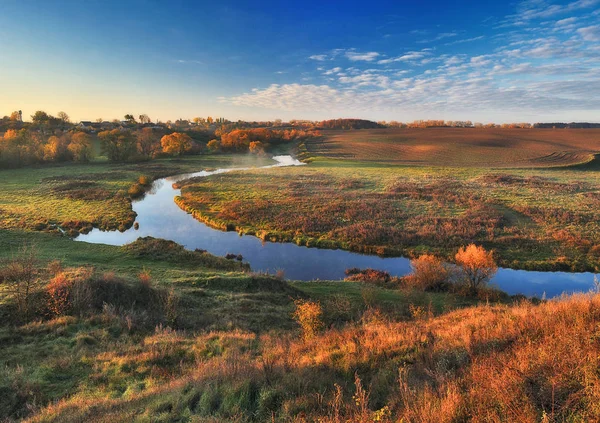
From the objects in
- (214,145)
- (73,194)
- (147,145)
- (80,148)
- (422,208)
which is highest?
(214,145)

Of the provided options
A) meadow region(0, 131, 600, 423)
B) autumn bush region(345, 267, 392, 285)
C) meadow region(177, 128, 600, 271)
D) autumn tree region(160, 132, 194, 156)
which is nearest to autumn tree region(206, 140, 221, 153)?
autumn tree region(160, 132, 194, 156)

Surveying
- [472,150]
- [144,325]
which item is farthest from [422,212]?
[472,150]

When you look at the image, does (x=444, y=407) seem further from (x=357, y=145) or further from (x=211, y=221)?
(x=357, y=145)

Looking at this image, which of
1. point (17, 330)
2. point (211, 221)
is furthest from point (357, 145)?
point (17, 330)

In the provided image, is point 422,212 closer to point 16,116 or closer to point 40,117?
point 40,117

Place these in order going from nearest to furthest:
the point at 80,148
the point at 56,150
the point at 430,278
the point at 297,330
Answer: the point at 297,330 → the point at 430,278 → the point at 56,150 → the point at 80,148

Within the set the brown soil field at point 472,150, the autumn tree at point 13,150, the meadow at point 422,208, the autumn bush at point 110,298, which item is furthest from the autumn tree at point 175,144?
the autumn bush at point 110,298

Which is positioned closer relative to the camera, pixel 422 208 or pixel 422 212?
pixel 422 212

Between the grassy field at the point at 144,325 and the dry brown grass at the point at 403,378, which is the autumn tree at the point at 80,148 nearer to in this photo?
the grassy field at the point at 144,325

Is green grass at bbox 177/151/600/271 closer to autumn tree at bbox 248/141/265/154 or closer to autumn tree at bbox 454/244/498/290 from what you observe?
autumn tree at bbox 454/244/498/290
